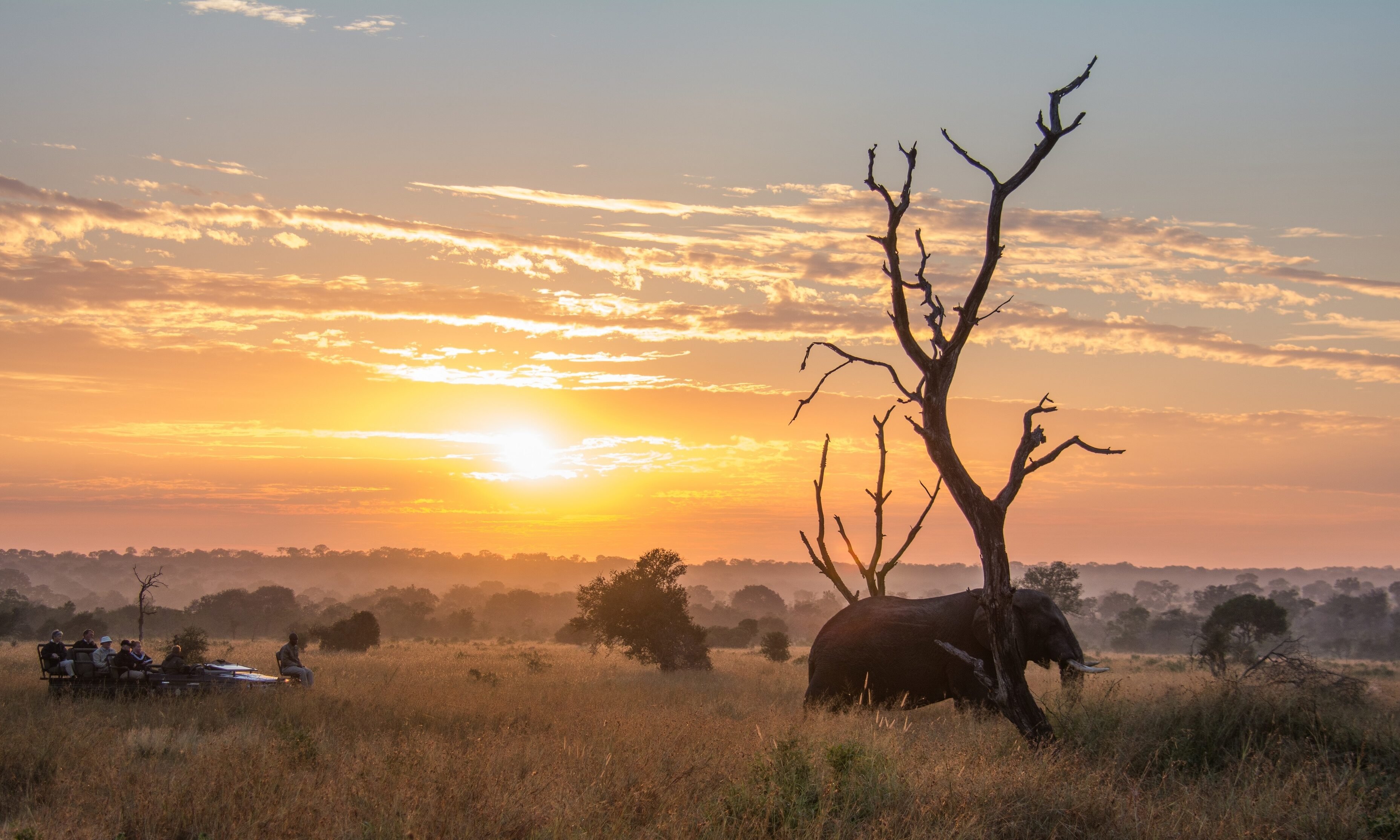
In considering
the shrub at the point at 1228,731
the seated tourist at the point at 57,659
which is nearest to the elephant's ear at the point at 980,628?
the shrub at the point at 1228,731

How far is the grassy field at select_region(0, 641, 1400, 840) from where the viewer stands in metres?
9.33

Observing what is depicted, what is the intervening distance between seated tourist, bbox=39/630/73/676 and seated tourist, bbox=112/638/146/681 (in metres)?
0.75

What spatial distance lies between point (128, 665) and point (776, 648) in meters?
27.4

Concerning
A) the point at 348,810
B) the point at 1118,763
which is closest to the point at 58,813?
the point at 348,810

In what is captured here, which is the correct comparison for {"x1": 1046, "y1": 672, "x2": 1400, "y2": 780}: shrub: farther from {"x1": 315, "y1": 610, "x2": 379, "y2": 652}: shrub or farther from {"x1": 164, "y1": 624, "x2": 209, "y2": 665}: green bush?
{"x1": 315, "y1": 610, "x2": 379, "y2": 652}: shrub

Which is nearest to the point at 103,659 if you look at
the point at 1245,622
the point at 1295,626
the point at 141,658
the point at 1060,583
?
the point at 141,658

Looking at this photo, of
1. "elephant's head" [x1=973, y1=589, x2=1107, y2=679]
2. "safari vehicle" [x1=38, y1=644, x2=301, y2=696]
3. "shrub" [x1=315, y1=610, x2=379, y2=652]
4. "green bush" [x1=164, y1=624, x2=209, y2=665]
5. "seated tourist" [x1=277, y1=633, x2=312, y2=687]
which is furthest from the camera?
"shrub" [x1=315, y1=610, x2=379, y2=652]

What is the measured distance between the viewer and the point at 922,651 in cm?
1702

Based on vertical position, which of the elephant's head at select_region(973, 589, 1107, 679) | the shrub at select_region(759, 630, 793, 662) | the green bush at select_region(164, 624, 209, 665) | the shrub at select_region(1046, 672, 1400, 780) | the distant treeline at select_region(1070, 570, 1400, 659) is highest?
the elephant's head at select_region(973, 589, 1107, 679)

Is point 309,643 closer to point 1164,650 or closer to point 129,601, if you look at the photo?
point 1164,650

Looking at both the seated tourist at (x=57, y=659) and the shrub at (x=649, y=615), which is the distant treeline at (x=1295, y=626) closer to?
the shrub at (x=649, y=615)

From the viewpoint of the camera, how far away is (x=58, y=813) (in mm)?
10062

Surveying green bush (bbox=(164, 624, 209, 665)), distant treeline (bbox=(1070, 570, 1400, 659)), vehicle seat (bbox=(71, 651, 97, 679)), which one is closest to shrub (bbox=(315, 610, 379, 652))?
green bush (bbox=(164, 624, 209, 665))

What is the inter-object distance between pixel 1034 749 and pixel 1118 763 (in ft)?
3.20
